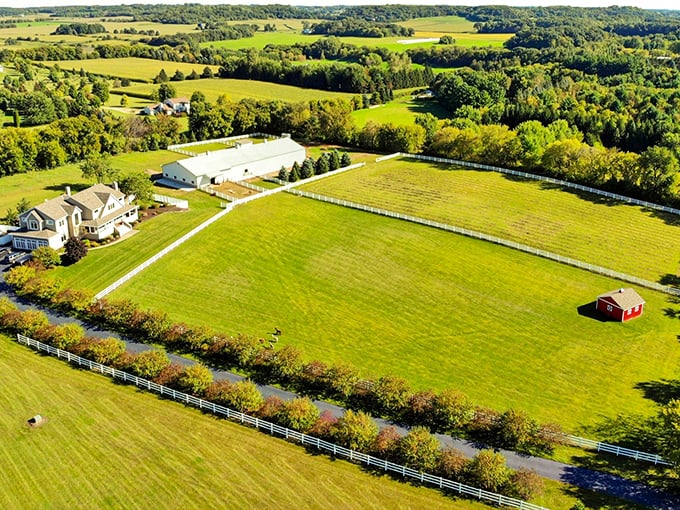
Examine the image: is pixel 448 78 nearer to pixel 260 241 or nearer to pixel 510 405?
pixel 260 241

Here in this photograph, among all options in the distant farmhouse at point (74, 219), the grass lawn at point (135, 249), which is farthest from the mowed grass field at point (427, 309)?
the distant farmhouse at point (74, 219)

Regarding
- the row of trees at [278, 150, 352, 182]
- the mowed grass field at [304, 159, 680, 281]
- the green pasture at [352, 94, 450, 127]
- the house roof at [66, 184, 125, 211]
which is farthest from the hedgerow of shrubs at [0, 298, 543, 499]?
the green pasture at [352, 94, 450, 127]

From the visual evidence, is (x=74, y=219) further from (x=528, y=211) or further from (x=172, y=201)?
(x=528, y=211)

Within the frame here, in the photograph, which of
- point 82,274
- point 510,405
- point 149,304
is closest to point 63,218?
point 82,274

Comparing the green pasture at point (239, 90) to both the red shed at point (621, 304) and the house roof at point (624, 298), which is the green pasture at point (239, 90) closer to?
the house roof at point (624, 298)

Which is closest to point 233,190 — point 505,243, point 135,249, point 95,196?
point 95,196

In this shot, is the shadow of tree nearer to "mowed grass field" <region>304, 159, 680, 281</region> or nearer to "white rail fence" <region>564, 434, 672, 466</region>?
"white rail fence" <region>564, 434, 672, 466</region>

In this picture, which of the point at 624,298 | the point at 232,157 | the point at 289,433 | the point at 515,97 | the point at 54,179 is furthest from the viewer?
the point at 515,97
